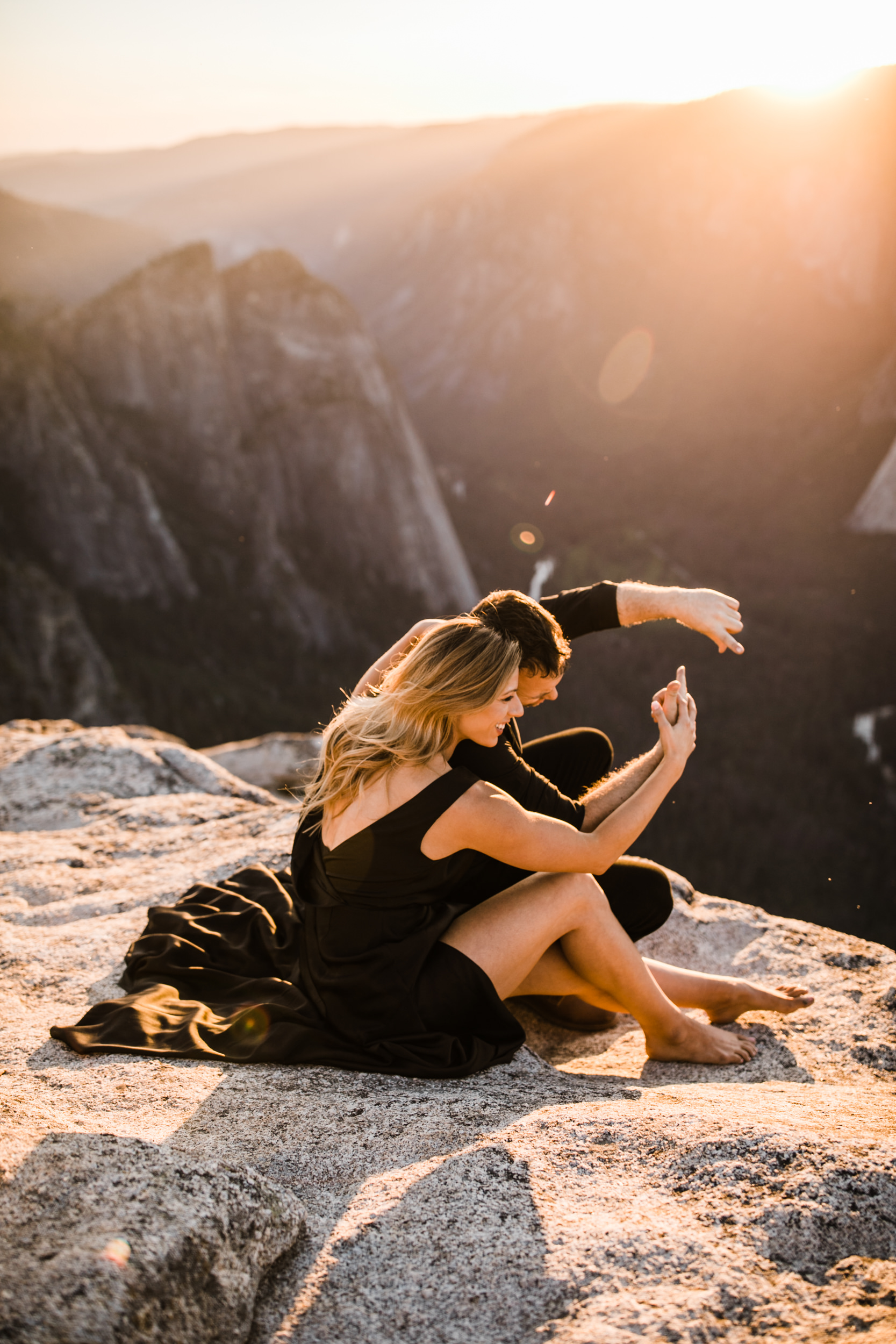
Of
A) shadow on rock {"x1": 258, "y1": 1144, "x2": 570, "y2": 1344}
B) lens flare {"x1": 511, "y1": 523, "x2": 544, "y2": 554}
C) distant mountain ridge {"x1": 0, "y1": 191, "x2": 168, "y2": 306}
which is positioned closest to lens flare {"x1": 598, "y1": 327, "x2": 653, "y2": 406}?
lens flare {"x1": 511, "y1": 523, "x2": 544, "y2": 554}

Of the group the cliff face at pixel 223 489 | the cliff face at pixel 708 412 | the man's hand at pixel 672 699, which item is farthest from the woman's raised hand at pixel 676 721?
the cliff face at pixel 223 489

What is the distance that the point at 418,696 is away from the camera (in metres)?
2.01

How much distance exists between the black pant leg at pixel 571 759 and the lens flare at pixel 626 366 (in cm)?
4954

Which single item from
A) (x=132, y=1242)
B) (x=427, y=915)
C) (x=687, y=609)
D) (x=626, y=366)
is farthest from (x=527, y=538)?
(x=132, y=1242)

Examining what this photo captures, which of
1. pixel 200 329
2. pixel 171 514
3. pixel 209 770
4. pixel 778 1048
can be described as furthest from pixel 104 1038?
pixel 200 329

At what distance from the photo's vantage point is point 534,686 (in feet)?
7.72

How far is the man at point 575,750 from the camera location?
2213 millimetres

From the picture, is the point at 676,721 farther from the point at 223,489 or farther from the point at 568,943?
the point at 223,489

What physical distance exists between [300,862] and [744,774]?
16.2 metres

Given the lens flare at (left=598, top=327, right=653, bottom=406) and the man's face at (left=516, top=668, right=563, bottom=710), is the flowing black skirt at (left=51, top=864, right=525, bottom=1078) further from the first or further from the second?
the lens flare at (left=598, top=327, right=653, bottom=406)

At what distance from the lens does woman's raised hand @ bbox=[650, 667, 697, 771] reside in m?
2.22

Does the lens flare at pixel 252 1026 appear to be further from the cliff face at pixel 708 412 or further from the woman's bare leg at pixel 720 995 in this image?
the cliff face at pixel 708 412

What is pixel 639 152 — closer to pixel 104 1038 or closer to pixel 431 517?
pixel 431 517

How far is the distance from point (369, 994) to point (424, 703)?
30.8 inches
